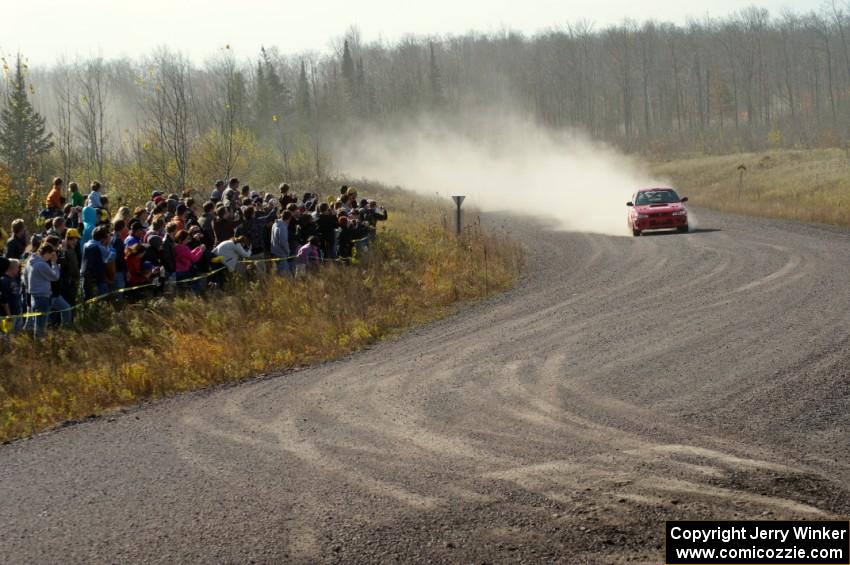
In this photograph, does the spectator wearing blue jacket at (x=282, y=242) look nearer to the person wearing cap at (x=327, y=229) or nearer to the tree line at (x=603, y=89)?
the person wearing cap at (x=327, y=229)

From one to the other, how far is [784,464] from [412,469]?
10.2ft

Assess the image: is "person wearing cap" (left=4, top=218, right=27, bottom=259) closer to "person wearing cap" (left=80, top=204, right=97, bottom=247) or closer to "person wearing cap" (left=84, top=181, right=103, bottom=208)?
"person wearing cap" (left=80, top=204, right=97, bottom=247)

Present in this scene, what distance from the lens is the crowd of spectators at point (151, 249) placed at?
15203 mm

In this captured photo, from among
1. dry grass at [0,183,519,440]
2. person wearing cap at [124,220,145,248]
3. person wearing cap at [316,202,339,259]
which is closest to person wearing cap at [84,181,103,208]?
person wearing cap at [124,220,145,248]

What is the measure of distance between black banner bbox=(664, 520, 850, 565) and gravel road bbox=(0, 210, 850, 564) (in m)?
0.16

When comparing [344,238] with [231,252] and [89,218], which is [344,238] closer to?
[231,252]

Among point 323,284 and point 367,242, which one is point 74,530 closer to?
point 323,284

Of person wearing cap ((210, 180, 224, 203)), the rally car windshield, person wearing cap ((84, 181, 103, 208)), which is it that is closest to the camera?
person wearing cap ((84, 181, 103, 208))

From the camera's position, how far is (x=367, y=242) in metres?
23.5

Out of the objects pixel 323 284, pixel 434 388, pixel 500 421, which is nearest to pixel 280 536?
pixel 500 421

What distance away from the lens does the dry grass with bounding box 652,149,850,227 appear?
123ft

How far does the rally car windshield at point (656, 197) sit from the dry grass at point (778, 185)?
19.5 ft

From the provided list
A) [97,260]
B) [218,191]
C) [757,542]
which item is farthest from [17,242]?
[757,542]

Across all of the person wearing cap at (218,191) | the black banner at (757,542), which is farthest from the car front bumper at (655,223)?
the black banner at (757,542)
